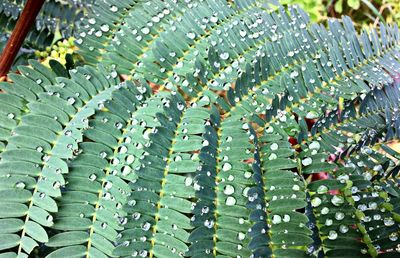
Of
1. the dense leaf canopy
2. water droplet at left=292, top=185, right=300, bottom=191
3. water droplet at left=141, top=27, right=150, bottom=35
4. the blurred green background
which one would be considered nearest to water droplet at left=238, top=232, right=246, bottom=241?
the dense leaf canopy

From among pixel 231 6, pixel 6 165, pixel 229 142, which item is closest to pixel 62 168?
pixel 6 165

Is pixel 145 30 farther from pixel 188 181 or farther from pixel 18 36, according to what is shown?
pixel 188 181

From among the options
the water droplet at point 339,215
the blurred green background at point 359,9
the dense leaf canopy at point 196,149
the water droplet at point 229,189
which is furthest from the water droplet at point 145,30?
the blurred green background at point 359,9

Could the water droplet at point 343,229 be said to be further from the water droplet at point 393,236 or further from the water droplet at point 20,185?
the water droplet at point 20,185

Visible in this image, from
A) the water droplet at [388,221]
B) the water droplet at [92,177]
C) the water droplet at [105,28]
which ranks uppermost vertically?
the water droplet at [105,28]

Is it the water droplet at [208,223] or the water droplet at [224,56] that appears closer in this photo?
the water droplet at [208,223]

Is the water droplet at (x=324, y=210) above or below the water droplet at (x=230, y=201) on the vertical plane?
below

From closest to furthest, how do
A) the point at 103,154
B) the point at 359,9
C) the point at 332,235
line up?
the point at 332,235, the point at 103,154, the point at 359,9

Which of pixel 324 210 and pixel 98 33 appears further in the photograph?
pixel 98 33

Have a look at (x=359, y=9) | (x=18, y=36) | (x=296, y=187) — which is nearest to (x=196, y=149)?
(x=296, y=187)

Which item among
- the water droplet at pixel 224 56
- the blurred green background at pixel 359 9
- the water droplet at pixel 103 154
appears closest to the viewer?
the water droplet at pixel 103 154

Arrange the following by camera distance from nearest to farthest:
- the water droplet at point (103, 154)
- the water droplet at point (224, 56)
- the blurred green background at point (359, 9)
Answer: the water droplet at point (103, 154) → the water droplet at point (224, 56) → the blurred green background at point (359, 9)
